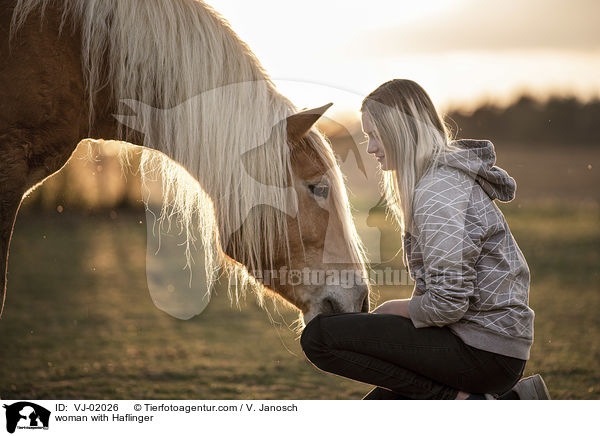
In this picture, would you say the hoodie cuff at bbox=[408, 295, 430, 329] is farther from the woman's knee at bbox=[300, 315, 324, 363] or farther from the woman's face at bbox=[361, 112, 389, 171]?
the woman's face at bbox=[361, 112, 389, 171]

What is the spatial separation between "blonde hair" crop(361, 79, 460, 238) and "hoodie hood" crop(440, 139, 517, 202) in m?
0.05

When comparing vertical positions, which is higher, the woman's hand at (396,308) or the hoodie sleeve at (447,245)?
the hoodie sleeve at (447,245)

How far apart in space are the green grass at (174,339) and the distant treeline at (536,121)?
2.07 metres

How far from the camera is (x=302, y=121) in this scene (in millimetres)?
2166

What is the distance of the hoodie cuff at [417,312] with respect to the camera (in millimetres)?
1981

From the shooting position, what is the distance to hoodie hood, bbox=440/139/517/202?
198cm

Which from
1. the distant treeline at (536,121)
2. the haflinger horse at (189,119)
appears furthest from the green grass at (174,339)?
the distant treeline at (536,121)

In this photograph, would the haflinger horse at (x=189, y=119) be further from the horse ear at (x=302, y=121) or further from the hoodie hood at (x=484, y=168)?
the hoodie hood at (x=484, y=168)

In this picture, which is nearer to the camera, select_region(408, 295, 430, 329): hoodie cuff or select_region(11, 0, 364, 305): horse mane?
select_region(408, 295, 430, 329): hoodie cuff
